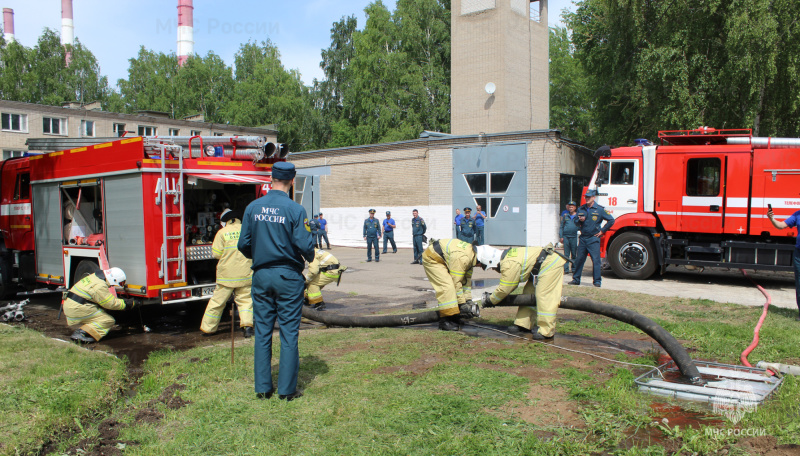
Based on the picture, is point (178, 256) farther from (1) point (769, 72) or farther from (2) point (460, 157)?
(1) point (769, 72)

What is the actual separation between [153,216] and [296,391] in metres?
3.90

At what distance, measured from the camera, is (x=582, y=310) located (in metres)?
6.09

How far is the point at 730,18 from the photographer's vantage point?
16484 mm

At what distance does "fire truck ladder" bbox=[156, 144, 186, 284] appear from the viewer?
7.13m

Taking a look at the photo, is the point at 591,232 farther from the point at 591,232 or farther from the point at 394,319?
the point at 394,319

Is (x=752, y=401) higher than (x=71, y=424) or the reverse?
higher

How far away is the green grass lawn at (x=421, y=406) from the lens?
3.41 metres

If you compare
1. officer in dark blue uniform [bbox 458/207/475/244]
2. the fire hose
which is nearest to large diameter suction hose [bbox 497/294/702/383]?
the fire hose

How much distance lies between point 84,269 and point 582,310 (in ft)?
23.4

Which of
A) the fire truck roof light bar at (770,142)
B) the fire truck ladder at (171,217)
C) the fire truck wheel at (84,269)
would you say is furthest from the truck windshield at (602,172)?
the fire truck wheel at (84,269)

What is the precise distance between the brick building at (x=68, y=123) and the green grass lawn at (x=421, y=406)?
3287cm

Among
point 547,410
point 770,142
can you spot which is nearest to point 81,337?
point 547,410

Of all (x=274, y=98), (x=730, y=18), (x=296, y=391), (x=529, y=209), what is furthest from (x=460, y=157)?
(x=274, y=98)

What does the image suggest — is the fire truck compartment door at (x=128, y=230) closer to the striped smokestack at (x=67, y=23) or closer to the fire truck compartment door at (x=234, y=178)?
the fire truck compartment door at (x=234, y=178)
